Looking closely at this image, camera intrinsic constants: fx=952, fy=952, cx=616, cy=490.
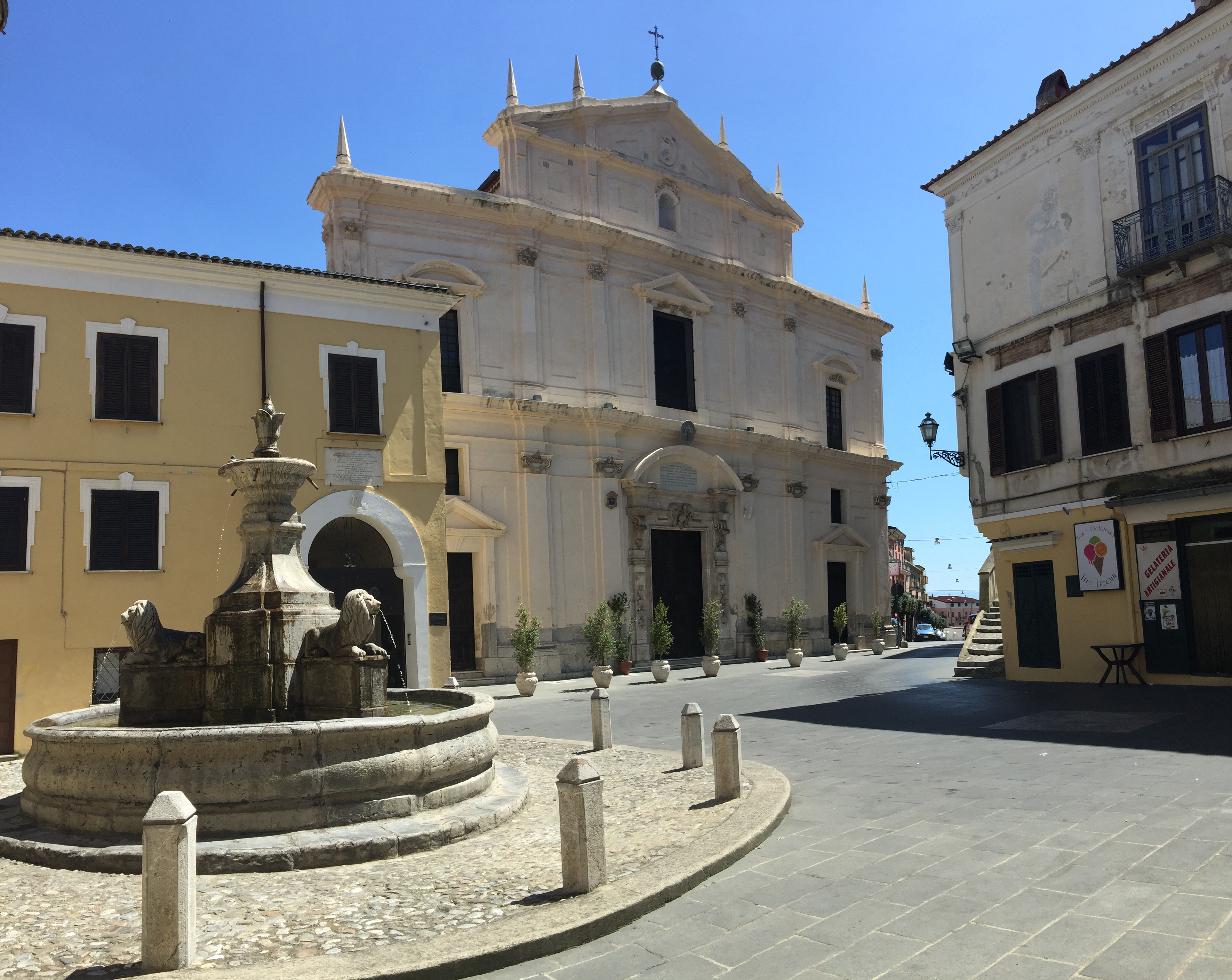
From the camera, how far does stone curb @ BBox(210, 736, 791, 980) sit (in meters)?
4.54

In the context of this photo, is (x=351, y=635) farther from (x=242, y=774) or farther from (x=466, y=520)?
(x=466, y=520)

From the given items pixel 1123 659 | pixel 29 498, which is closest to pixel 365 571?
pixel 29 498

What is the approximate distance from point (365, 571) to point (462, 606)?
633cm

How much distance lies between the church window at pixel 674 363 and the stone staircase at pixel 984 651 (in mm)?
10858

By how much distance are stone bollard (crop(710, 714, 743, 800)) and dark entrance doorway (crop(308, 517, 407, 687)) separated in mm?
9688

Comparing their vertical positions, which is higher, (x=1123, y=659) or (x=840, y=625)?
(x=840, y=625)

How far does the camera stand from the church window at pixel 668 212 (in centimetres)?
3005

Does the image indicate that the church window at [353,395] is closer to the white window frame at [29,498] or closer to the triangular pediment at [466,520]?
the white window frame at [29,498]

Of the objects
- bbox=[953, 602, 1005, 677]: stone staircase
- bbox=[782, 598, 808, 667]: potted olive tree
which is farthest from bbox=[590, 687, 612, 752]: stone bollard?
bbox=[782, 598, 808, 667]: potted olive tree

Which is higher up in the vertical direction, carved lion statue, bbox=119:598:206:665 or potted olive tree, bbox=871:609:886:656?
carved lion statue, bbox=119:598:206:665

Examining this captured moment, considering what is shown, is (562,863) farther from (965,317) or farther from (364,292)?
(965,317)

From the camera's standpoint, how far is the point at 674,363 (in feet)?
97.6

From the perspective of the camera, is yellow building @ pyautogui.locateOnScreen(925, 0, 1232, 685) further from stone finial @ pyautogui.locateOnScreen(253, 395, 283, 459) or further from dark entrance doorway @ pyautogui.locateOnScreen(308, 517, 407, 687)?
stone finial @ pyautogui.locateOnScreen(253, 395, 283, 459)

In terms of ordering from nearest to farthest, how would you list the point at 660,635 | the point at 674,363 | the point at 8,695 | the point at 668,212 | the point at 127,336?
the point at 8,695 → the point at 127,336 → the point at 660,635 → the point at 674,363 → the point at 668,212
